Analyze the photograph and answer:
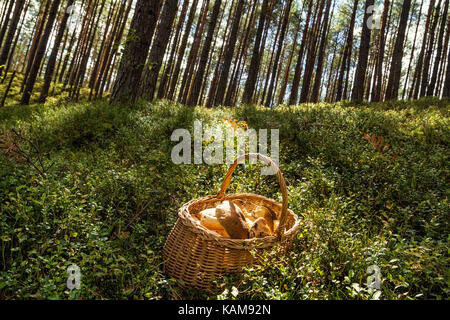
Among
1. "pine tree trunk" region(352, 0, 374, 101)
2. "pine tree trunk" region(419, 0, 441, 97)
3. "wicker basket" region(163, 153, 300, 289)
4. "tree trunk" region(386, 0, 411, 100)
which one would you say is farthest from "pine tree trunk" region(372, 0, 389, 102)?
"wicker basket" region(163, 153, 300, 289)

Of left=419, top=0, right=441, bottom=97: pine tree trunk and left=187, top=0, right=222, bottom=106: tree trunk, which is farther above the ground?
left=419, top=0, right=441, bottom=97: pine tree trunk

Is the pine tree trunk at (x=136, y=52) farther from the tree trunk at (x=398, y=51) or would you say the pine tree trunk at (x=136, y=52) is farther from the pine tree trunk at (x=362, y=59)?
the tree trunk at (x=398, y=51)

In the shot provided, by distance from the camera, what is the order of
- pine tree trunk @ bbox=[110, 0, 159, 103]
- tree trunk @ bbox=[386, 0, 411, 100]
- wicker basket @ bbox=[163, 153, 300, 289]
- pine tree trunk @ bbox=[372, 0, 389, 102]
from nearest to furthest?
wicker basket @ bbox=[163, 153, 300, 289] < pine tree trunk @ bbox=[110, 0, 159, 103] < tree trunk @ bbox=[386, 0, 411, 100] < pine tree trunk @ bbox=[372, 0, 389, 102]

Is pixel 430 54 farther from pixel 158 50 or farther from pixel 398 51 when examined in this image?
pixel 158 50

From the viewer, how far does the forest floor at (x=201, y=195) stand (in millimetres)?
2207

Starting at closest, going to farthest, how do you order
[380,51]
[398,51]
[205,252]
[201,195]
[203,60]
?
[205,252] → [201,195] → [203,60] → [398,51] → [380,51]

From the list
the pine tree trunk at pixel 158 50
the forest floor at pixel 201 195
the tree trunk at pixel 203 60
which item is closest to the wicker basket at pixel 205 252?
the forest floor at pixel 201 195

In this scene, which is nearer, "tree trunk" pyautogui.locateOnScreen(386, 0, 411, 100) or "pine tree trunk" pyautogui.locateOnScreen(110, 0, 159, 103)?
"pine tree trunk" pyautogui.locateOnScreen(110, 0, 159, 103)

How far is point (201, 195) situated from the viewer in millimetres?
4023

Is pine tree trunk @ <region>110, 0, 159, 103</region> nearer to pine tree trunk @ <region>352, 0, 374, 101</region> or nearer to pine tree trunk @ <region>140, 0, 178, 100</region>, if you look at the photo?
pine tree trunk @ <region>140, 0, 178, 100</region>

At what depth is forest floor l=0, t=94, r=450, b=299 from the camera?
2.21 meters

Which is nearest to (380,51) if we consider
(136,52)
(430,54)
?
(430,54)

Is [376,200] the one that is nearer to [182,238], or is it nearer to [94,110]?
[182,238]
